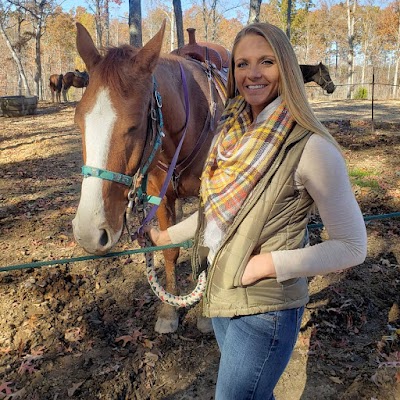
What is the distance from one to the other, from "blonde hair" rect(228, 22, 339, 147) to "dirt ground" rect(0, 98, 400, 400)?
1.60 m

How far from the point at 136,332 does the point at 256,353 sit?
206 cm

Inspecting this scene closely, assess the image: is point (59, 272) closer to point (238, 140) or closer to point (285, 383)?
point (285, 383)

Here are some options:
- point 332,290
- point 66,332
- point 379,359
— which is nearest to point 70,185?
point 66,332

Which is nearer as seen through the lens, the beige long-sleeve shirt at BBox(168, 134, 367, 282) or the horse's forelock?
the beige long-sleeve shirt at BBox(168, 134, 367, 282)

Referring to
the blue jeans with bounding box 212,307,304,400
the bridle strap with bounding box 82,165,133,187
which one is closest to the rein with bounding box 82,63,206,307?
the bridle strap with bounding box 82,165,133,187

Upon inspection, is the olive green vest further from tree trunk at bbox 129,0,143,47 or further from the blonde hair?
tree trunk at bbox 129,0,143,47

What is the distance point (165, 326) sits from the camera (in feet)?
10.7

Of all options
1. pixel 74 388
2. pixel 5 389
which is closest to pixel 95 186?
pixel 74 388

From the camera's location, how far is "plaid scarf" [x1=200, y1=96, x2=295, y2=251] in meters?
1.35

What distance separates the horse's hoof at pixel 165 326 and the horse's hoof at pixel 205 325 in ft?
0.73

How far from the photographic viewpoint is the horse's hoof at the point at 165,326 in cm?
327

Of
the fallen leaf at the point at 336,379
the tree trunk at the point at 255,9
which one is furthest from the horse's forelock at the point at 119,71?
the tree trunk at the point at 255,9

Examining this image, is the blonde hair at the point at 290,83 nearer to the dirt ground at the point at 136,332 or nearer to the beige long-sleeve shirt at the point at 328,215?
the beige long-sleeve shirt at the point at 328,215

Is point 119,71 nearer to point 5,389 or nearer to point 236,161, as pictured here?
point 236,161
